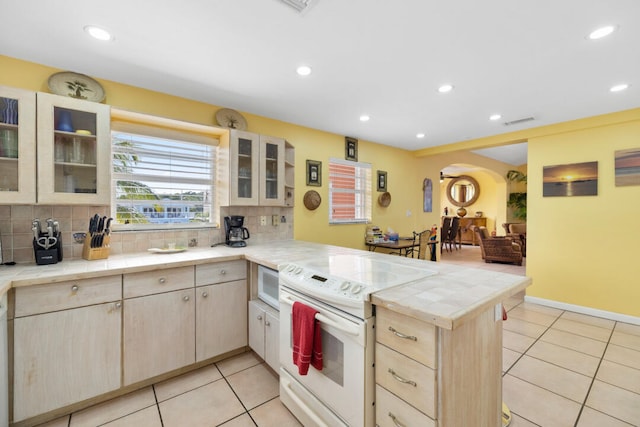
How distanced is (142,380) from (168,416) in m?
0.39

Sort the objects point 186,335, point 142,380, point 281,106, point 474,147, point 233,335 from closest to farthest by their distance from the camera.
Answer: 1. point 142,380
2. point 186,335
3. point 233,335
4. point 281,106
5. point 474,147

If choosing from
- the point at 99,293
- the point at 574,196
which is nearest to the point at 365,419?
the point at 99,293

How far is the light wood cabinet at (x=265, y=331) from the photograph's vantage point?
81.7 inches

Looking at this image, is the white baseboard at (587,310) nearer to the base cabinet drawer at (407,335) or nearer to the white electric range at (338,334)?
the white electric range at (338,334)

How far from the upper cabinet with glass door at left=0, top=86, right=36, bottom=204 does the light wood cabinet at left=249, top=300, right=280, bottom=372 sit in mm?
1758

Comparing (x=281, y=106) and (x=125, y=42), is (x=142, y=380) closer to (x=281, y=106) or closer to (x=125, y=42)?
(x=125, y=42)

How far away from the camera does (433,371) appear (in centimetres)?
108

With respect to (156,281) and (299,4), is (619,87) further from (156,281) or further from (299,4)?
(156,281)

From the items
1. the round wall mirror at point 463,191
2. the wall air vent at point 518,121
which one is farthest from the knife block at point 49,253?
the round wall mirror at point 463,191

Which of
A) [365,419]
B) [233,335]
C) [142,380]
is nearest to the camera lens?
[365,419]

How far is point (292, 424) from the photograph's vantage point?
5.62 feet

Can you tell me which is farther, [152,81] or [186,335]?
[152,81]

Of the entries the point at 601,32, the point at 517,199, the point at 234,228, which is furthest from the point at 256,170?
the point at 517,199

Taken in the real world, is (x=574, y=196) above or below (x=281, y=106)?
below
